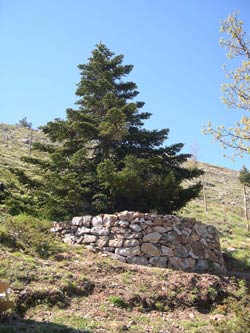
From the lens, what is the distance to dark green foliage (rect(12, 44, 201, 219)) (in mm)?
11852

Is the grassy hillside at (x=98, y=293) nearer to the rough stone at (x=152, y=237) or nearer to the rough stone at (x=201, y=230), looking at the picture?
the rough stone at (x=152, y=237)

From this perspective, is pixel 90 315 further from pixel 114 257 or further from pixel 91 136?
pixel 91 136

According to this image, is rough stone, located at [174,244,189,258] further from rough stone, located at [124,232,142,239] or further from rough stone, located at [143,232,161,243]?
rough stone, located at [124,232,142,239]

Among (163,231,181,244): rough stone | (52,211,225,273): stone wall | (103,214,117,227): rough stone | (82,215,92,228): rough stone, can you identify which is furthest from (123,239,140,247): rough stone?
(82,215,92,228): rough stone

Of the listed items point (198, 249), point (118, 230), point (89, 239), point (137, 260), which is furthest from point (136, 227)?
point (198, 249)

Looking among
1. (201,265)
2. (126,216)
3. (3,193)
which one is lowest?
(201,265)

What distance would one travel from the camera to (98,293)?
841cm

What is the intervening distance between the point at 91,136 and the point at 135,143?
1745 mm

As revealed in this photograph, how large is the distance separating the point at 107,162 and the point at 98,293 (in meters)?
4.22

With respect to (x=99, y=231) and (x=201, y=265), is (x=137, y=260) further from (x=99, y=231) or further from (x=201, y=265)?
(x=201, y=265)

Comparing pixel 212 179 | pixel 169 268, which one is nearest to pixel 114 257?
pixel 169 268

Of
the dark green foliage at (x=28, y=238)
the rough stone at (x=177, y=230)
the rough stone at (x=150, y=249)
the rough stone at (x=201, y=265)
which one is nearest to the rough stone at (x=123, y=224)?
the rough stone at (x=150, y=249)

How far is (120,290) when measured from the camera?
8578 mm

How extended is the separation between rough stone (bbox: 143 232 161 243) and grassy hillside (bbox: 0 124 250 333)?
0.97 meters
